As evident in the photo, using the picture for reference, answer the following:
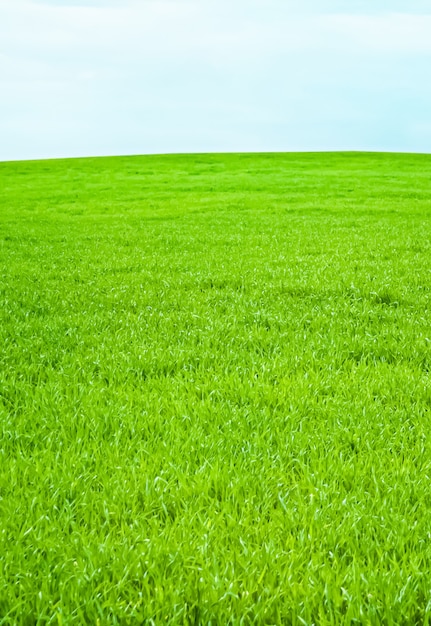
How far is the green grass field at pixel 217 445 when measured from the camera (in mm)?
2738

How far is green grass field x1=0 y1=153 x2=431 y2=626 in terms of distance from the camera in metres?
2.74

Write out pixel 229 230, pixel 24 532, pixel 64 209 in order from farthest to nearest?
pixel 64 209 < pixel 229 230 < pixel 24 532

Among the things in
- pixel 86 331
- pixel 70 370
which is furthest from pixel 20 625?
pixel 86 331

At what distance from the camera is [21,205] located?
30.9 meters

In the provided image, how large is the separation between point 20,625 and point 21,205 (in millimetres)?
30457

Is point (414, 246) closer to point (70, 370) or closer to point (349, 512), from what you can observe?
point (70, 370)

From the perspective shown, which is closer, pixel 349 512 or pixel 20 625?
pixel 20 625

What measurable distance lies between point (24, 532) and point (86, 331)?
4.10 metres

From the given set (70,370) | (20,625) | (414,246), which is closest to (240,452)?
(20,625)

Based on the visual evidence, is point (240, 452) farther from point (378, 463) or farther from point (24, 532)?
point (24, 532)

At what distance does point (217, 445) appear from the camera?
4.09 meters

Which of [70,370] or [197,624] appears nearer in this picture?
[197,624]

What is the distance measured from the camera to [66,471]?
3.77 meters

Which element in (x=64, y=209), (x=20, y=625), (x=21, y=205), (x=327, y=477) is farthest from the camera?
(x=21, y=205)
